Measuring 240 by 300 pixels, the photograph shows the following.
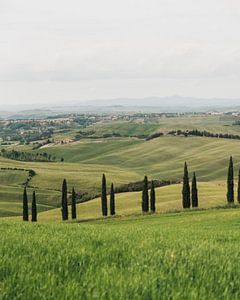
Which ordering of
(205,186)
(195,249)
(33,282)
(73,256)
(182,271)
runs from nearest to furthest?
1. (33,282)
2. (182,271)
3. (73,256)
4. (195,249)
5. (205,186)

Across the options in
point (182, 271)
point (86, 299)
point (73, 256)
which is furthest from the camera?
point (73, 256)

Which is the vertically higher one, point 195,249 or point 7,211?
point 195,249

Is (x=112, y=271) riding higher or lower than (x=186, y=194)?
higher

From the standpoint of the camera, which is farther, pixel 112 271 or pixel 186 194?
pixel 186 194

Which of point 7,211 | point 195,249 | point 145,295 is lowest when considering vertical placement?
point 7,211

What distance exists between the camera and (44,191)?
15862 centimetres

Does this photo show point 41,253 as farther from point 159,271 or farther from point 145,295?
point 145,295

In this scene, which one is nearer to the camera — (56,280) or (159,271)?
(56,280)

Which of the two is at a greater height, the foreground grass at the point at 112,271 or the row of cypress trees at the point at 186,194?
the foreground grass at the point at 112,271

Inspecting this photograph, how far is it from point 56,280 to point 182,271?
1958mm

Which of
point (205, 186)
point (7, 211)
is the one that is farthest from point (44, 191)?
point (205, 186)

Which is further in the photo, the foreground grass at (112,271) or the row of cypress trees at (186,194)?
the row of cypress trees at (186,194)

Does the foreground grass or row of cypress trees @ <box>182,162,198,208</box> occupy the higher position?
the foreground grass

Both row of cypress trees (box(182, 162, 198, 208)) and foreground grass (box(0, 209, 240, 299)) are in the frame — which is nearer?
foreground grass (box(0, 209, 240, 299))
